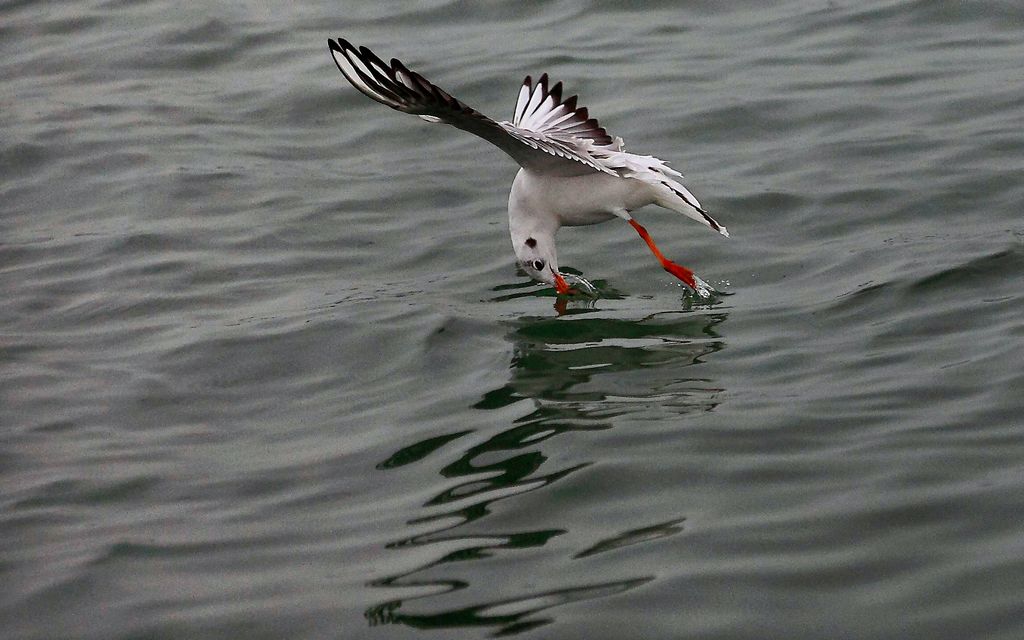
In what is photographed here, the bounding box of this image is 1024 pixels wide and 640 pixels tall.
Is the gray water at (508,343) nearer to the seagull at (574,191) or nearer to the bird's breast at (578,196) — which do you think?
the seagull at (574,191)

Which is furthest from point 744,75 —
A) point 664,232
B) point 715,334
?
point 715,334

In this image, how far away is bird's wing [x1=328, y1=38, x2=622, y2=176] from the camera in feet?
21.1

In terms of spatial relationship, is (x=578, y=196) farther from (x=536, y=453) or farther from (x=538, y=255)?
(x=536, y=453)

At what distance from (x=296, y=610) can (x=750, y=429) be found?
6.76ft

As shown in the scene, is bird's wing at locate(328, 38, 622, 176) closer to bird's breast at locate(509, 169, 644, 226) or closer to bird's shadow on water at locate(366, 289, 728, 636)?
bird's breast at locate(509, 169, 644, 226)

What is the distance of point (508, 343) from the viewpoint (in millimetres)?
7473

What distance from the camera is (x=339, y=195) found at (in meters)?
10.1

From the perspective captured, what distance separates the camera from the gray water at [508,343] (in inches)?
190

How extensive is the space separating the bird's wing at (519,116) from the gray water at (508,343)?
0.81 meters

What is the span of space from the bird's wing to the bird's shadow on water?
0.86m

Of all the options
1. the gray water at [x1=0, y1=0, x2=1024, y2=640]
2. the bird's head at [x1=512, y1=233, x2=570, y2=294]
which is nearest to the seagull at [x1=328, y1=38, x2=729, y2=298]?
the bird's head at [x1=512, y1=233, x2=570, y2=294]

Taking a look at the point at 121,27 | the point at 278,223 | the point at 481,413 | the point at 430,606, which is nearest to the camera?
the point at 430,606

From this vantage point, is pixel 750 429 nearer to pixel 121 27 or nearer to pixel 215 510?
pixel 215 510

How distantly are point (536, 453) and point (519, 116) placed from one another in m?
3.51
